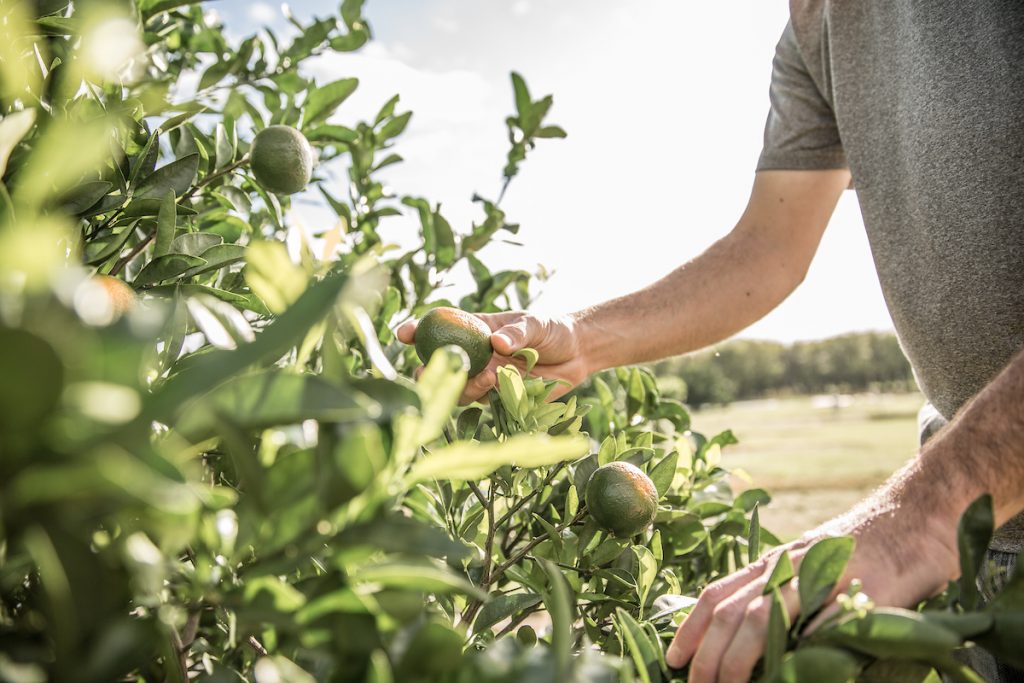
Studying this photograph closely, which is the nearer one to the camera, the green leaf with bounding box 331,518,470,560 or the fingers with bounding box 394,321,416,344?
the green leaf with bounding box 331,518,470,560

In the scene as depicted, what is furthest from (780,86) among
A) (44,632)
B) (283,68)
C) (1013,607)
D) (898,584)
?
(44,632)

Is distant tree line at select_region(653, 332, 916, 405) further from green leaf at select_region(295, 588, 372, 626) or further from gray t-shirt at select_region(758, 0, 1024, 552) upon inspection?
green leaf at select_region(295, 588, 372, 626)

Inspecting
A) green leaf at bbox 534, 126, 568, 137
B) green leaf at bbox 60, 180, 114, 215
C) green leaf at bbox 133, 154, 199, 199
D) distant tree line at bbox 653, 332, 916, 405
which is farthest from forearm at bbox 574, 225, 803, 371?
distant tree line at bbox 653, 332, 916, 405

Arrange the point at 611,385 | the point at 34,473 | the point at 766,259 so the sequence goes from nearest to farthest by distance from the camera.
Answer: the point at 34,473 → the point at 611,385 → the point at 766,259

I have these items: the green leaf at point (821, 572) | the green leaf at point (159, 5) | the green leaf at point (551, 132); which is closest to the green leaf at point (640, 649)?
the green leaf at point (821, 572)

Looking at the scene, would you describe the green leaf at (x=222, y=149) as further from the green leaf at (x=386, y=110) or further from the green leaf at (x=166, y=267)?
the green leaf at (x=386, y=110)

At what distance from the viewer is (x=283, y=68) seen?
1.33m

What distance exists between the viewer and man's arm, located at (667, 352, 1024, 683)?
55 centimetres

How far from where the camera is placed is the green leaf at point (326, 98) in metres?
1.05

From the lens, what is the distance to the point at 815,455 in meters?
13.6

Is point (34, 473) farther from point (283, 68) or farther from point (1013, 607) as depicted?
point (283, 68)

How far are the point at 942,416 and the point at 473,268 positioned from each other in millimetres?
987

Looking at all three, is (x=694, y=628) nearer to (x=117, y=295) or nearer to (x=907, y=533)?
(x=907, y=533)

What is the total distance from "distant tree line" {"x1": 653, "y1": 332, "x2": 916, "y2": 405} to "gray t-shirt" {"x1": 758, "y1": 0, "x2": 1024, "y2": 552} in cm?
3133
